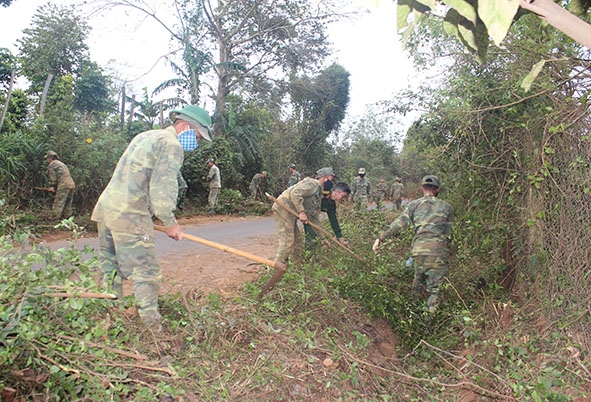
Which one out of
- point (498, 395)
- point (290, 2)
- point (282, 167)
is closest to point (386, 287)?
point (498, 395)

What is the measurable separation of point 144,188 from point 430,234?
3.40 m

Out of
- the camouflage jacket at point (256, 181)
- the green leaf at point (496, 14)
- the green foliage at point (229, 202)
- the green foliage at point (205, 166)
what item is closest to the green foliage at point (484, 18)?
the green leaf at point (496, 14)

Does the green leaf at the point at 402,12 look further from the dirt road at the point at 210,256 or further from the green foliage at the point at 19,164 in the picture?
the green foliage at the point at 19,164

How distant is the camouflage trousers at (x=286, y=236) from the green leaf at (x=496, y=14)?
5009 millimetres

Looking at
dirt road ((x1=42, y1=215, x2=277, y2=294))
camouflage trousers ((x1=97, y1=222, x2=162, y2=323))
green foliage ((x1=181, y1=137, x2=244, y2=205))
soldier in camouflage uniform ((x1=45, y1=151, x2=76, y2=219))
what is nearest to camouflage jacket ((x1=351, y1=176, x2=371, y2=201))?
dirt road ((x1=42, y1=215, x2=277, y2=294))

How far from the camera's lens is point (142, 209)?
3.63 metres

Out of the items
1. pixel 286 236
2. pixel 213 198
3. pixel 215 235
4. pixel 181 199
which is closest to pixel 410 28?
pixel 286 236

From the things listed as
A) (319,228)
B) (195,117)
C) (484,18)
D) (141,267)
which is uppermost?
(195,117)

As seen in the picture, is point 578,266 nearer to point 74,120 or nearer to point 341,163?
point 74,120

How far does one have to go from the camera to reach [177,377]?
2.78 metres

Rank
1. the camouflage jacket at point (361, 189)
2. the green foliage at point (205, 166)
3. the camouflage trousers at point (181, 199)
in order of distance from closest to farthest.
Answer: the camouflage trousers at point (181, 199), the camouflage jacket at point (361, 189), the green foliage at point (205, 166)

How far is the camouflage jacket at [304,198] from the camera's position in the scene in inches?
242

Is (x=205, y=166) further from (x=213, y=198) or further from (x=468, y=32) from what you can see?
(x=468, y=32)

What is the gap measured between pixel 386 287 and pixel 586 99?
9.75ft
